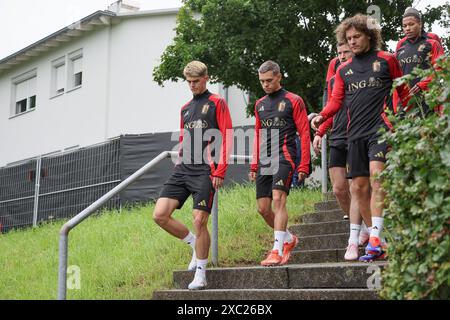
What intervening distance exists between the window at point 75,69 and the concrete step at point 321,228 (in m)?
16.9

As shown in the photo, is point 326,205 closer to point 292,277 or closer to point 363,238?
point 363,238

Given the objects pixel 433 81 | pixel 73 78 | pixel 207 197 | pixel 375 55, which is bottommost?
pixel 207 197

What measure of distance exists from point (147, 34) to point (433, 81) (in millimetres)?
18234

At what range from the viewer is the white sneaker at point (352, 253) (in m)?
5.75

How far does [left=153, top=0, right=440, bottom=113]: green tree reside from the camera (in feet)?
44.2

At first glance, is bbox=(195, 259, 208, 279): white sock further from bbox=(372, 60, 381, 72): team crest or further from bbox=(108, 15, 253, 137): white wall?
bbox=(108, 15, 253, 137): white wall

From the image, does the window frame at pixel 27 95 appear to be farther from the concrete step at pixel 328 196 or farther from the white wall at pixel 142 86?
the concrete step at pixel 328 196

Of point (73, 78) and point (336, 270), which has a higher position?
point (73, 78)

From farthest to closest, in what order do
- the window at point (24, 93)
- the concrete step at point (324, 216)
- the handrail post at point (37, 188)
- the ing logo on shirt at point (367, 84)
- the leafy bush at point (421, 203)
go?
1. the window at point (24, 93)
2. the handrail post at point (37, 188)
3. the concrete step at point (324, 216)
4. the ing logo on shirt at point (367, 84)
5. the leafy bush at point (421, 203)

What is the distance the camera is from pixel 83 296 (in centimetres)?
670

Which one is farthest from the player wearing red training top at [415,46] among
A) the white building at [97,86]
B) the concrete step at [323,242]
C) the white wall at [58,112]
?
the white wall at [58,112]

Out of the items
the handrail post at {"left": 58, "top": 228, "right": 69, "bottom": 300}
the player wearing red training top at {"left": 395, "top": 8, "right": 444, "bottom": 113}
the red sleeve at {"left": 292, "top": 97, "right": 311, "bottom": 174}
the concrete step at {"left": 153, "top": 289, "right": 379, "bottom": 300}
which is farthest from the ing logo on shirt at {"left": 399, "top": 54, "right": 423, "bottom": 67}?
the handrail post at {"left": 58, "top": 228, "right": 69, "bottom": 300}
